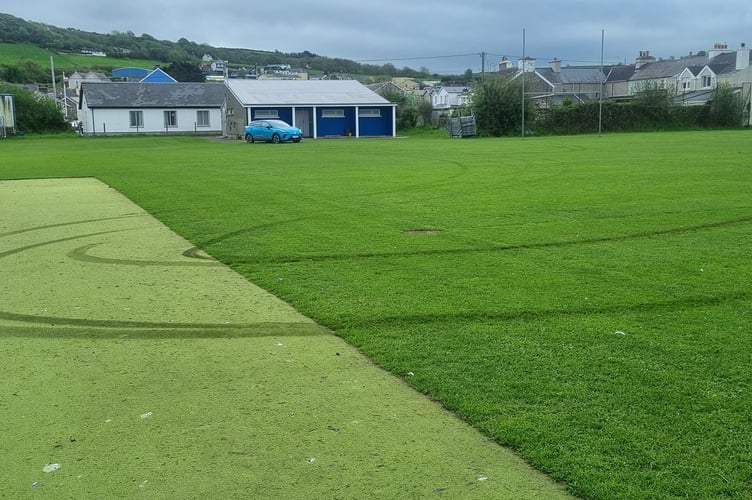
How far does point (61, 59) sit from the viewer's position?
13562cm

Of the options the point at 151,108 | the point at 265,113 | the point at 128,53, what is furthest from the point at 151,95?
the point at 128,53

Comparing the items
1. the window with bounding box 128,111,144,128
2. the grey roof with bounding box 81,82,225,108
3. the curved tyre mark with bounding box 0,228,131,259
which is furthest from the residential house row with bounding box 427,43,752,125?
the curved tyre mark with bounding box 0,228,131,259

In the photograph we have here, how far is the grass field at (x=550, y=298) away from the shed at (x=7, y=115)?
51.8 metres

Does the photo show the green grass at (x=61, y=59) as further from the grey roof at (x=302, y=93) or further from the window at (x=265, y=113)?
the window at (x=265, y=113)

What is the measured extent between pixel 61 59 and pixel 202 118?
256 feet

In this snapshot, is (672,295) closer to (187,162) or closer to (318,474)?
(318,474)

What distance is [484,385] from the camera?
4.75 m

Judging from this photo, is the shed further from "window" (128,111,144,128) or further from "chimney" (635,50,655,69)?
"chimney" (635,50,655,69)

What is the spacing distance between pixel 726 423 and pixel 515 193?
37.5 feet

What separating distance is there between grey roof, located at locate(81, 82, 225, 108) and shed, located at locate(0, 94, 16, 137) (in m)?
6.55

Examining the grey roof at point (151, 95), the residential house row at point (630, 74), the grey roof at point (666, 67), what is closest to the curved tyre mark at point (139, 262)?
the grey roof at point (151, 95)

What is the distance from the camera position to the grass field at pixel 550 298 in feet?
13.0

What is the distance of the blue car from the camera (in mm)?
47656

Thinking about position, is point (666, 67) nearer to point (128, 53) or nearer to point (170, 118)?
point (170, 118)
